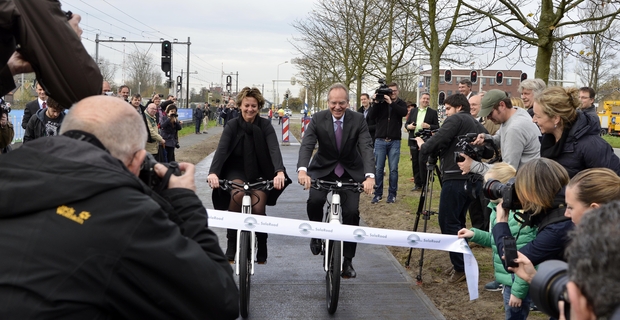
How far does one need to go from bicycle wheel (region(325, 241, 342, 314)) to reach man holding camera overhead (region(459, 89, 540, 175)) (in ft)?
4.64

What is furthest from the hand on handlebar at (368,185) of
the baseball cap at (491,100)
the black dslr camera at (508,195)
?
the black dslr camera at (508,195)

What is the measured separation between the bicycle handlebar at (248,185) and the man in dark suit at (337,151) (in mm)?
425

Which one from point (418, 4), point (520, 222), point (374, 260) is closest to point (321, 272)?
point (374, 260)

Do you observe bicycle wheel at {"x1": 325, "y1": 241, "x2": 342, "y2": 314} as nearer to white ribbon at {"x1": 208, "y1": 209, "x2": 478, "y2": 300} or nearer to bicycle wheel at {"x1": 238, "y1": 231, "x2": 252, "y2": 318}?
white ribbon at {"x1": 208, "y1": 209, "x2": 478, "y2": 300}

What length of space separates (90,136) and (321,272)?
18.0ft

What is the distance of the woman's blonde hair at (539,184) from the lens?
380 cm

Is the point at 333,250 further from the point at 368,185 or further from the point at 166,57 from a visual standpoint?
the point at 166,57

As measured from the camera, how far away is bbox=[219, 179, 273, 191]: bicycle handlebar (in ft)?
20.6

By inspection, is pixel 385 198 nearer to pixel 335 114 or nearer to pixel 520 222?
pixel 335 114

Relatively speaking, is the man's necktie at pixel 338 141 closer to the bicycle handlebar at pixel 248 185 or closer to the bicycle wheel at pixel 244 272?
the bicycle handlebar at pixel 248 185

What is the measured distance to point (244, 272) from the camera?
19.0 feet

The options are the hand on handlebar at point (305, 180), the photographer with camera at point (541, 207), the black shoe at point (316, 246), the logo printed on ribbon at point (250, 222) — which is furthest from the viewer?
the black shoe at point (316, 246)

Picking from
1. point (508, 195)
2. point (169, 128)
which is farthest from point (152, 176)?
point (169, 128)

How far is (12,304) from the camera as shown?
74.2 inches
